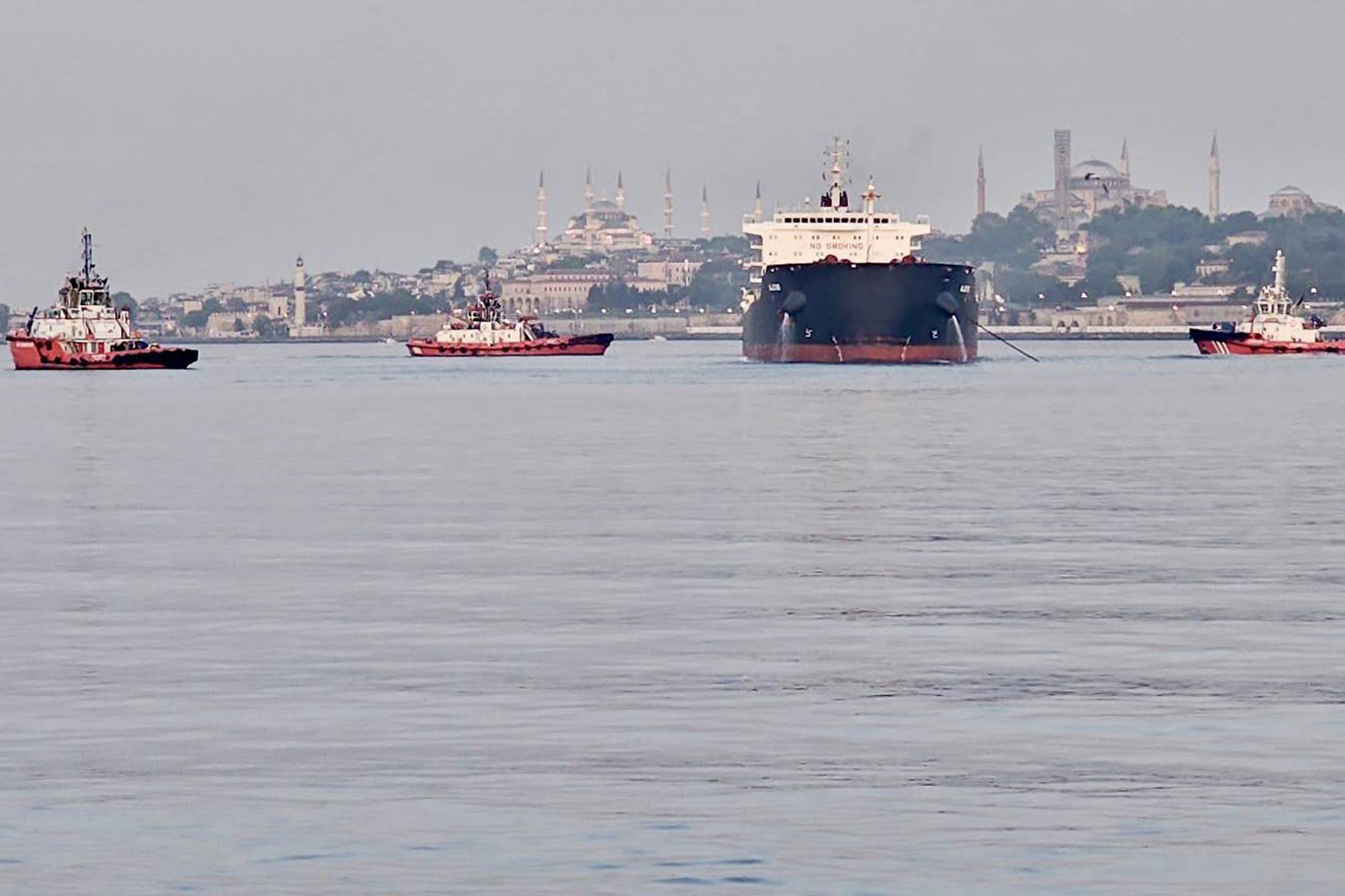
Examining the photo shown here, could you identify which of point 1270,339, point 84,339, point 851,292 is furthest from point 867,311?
point 1270,339

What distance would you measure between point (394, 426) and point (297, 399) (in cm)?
3190

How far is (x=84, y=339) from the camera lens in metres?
160

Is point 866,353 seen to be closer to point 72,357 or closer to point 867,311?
point 867,311

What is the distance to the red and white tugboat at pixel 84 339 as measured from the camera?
157375 millimetres

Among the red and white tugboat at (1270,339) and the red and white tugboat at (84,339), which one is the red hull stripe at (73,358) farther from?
the red and white tugboat at (1270,339)

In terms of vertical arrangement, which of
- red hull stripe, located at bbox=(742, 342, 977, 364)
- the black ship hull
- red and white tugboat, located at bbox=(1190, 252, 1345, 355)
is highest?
the black ship hull

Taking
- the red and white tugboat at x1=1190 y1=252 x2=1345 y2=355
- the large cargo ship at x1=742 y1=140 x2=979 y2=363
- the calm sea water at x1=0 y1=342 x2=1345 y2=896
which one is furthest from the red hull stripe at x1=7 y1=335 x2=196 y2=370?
the calm sea water at x1=0 y1=342 x2=1345 y2=896

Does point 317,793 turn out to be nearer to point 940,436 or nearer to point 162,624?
point 162,624

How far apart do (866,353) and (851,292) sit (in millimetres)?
7342

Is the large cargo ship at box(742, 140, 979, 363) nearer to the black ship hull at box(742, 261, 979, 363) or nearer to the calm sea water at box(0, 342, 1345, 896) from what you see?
the black ship hull at box(742, 261, 979, 363)

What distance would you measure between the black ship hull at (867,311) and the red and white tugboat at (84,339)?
112 ft

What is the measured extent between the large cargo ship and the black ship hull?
1.9 inches

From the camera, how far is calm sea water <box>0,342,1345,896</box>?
15.4 m

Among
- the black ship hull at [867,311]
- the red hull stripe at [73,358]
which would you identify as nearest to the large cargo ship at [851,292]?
the black ship hull at [867,311]
